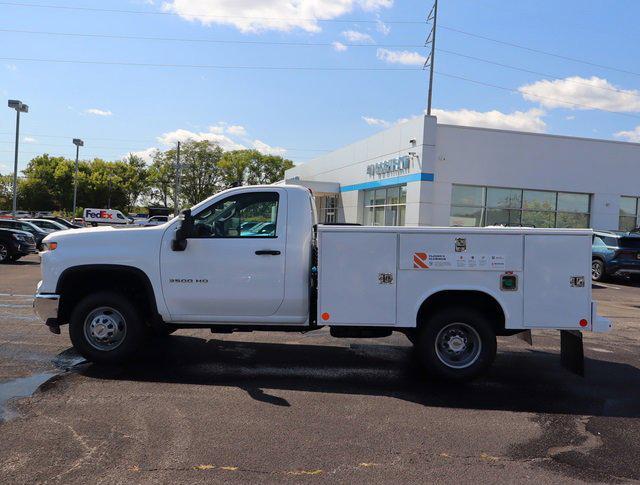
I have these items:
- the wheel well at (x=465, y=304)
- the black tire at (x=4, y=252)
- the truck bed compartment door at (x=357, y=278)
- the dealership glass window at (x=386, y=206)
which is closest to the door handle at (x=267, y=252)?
the truck bed compartment door at (x=357, y=278)

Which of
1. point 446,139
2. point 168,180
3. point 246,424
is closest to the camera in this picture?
point 246,424

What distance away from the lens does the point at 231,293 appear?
19.6 ft

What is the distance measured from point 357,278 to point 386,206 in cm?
2206

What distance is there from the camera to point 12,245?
62.4 ft

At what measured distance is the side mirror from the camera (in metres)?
5.88

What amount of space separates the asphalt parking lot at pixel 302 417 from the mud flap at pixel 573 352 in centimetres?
23

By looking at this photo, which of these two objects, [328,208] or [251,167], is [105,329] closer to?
[328,208]

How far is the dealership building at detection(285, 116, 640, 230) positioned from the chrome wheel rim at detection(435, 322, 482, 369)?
17.4 meters


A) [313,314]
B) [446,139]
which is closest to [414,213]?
[446,139]

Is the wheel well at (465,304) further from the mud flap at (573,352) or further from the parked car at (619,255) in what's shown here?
the parked car at (619,255)

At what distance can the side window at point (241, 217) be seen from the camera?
610 centimetres

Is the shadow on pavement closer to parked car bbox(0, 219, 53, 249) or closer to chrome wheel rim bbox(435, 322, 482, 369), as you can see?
chrome wheel rim bbox(435, 322, 482, 369)

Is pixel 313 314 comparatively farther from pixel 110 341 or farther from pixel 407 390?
pixel 110 341

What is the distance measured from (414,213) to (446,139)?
3.52 meters
